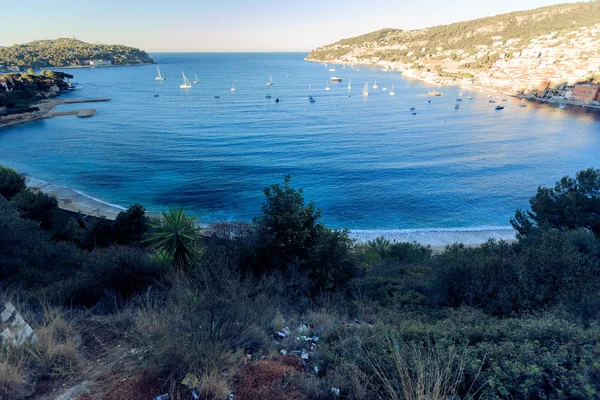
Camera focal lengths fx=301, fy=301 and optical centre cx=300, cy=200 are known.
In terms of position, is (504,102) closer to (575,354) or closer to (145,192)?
(145,192)

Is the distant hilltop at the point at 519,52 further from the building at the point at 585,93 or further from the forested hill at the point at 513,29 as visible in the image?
the building at the point at 585,93

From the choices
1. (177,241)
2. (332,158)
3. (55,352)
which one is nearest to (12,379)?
(55,352)

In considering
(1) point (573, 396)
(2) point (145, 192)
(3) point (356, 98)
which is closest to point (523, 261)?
(1) point (573, 396)

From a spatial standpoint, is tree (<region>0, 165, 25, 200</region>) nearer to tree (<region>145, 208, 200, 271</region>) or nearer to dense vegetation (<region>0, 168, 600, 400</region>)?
dense vegetation (<region>0, 168, 600, 400</region>)

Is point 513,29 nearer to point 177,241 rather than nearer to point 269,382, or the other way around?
point 177,241

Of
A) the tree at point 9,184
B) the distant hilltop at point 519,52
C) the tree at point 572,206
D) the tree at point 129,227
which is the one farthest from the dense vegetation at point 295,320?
the distant hilltop at point 519,52

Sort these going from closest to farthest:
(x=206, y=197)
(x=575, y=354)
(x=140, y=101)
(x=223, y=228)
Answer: (x=575, y=354)
(x=223, y=228)
(x=206, y=197)
(x=140, y=101)
